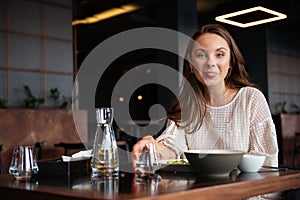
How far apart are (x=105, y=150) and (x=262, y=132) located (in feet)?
2.37

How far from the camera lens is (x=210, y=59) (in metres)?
1.65

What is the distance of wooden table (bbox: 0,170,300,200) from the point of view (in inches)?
34.7

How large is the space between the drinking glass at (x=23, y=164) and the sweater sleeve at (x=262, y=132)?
2.67ft

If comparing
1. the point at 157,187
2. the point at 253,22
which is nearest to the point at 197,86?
the point at 157,187

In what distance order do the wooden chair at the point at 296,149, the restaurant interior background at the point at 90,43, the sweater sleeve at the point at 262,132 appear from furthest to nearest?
the wooden chair at the point at 296,149 < the restaurant interior background at the point at 90,43 < the sweater sleeve at the point at 262,132

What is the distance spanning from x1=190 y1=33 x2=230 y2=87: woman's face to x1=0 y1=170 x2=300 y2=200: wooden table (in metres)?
0.55

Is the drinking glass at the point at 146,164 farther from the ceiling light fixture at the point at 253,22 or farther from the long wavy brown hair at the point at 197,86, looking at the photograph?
the ceiling light fixture at the point at 253,22

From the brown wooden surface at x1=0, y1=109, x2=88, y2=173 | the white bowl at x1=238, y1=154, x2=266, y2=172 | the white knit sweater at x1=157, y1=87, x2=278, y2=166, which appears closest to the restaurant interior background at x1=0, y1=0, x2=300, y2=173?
the brown wooden surface at x1=0, y1=109, x2=88, y2=173

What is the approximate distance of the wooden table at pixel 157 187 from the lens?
2.89 feet

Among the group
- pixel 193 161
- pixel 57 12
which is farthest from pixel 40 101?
pixel 193 161

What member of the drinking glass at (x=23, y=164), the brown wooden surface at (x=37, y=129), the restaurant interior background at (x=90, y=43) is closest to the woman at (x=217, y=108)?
the drinking glass at (x=23, y=164)

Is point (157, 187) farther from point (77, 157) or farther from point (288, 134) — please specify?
point (288, 134)

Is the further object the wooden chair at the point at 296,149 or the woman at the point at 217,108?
the wooden chair at the point at 296,149

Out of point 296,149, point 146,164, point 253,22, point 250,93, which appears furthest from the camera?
point 296,149
